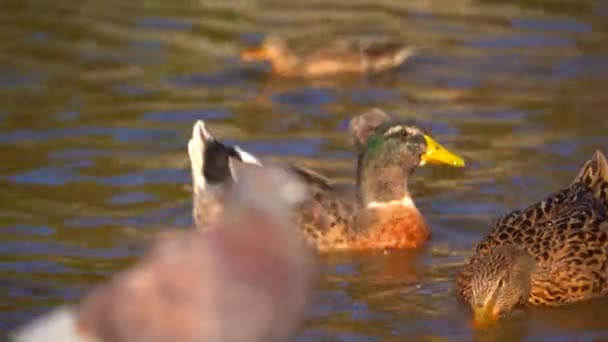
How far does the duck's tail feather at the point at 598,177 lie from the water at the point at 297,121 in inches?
31.0

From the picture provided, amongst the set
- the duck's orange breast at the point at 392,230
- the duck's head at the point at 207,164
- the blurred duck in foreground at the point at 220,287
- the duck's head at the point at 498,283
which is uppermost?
the blurred duck in foreground at the point at 220,287

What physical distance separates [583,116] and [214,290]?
719 centimetres

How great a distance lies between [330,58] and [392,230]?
3.74 metres

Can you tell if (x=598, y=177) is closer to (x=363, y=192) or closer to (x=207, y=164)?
(x=363, y=192)

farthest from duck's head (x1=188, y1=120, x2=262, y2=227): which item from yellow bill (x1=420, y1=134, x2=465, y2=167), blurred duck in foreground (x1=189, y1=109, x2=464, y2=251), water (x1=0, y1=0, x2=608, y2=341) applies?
yellow bill (x1=420, y1=134, x2=465, y2=167)

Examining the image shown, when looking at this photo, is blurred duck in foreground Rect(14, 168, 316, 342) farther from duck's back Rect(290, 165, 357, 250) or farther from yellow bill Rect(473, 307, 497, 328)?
duck's back Rect(290, 165, 357, 250)

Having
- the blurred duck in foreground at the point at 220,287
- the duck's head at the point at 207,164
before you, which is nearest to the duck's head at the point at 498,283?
the duck's head at the point at 207,164

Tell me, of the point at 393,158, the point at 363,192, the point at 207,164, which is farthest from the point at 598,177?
the point at 207,164

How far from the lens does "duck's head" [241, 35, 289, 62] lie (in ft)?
44.8

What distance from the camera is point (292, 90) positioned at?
1353 cm

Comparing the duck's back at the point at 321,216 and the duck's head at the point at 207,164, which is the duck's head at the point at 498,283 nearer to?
the duck's back at the point at 321,216

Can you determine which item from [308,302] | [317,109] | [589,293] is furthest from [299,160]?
[308,302]

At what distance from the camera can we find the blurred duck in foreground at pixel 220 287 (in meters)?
5.47

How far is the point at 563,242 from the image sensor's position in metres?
9.16
